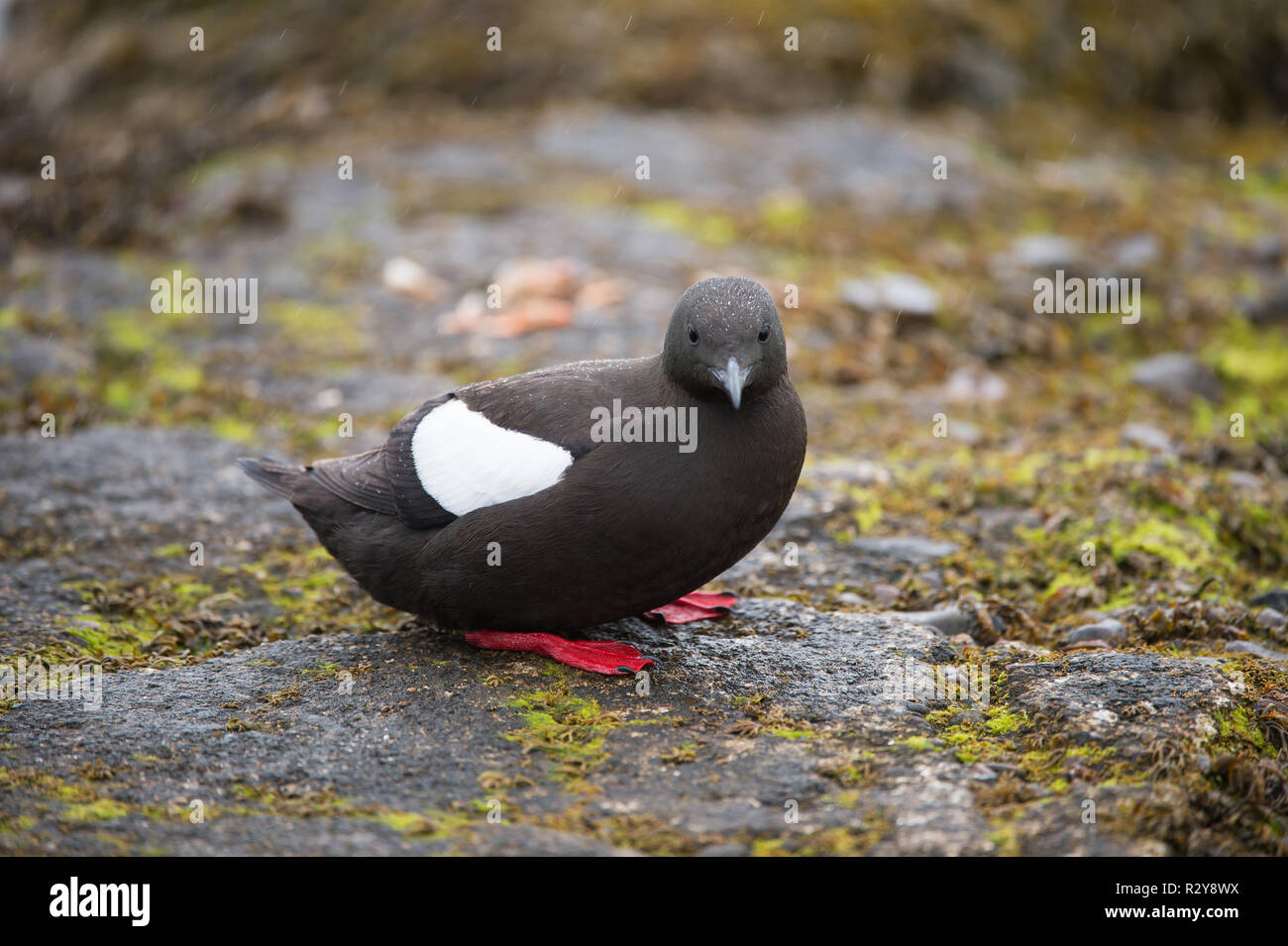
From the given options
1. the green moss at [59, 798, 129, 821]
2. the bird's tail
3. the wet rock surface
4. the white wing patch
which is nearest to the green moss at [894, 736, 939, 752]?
the wet rock surface

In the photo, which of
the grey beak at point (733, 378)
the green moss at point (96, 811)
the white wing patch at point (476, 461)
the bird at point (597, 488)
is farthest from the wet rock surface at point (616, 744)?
the grey beak at point (733, 378)

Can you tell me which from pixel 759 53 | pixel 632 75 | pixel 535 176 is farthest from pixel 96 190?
pixel 759 53

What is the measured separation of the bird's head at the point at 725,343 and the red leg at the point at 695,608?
3.80 feet

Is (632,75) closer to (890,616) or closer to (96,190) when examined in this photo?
(96,190)

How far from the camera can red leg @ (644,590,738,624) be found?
527cm

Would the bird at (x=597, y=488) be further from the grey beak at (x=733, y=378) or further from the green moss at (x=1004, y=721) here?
the green moss at (x=1004, y=721)

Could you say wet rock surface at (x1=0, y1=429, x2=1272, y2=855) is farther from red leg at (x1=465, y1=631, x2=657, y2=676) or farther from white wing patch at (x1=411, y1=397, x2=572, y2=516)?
white wing patch at (x1=411, y1=397, x2=572, y2=516)

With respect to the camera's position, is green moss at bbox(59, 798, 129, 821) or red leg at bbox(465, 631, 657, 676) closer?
green moss at bbox(59, 798, 129, 821)

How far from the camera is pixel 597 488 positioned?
14.7ft

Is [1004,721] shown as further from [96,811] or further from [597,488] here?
[96,811]

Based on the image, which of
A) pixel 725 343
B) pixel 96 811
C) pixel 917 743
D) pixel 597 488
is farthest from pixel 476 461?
pixel 917 743

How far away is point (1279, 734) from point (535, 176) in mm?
8415

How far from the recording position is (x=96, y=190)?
35.1 ft

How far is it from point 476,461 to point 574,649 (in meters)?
0.87
